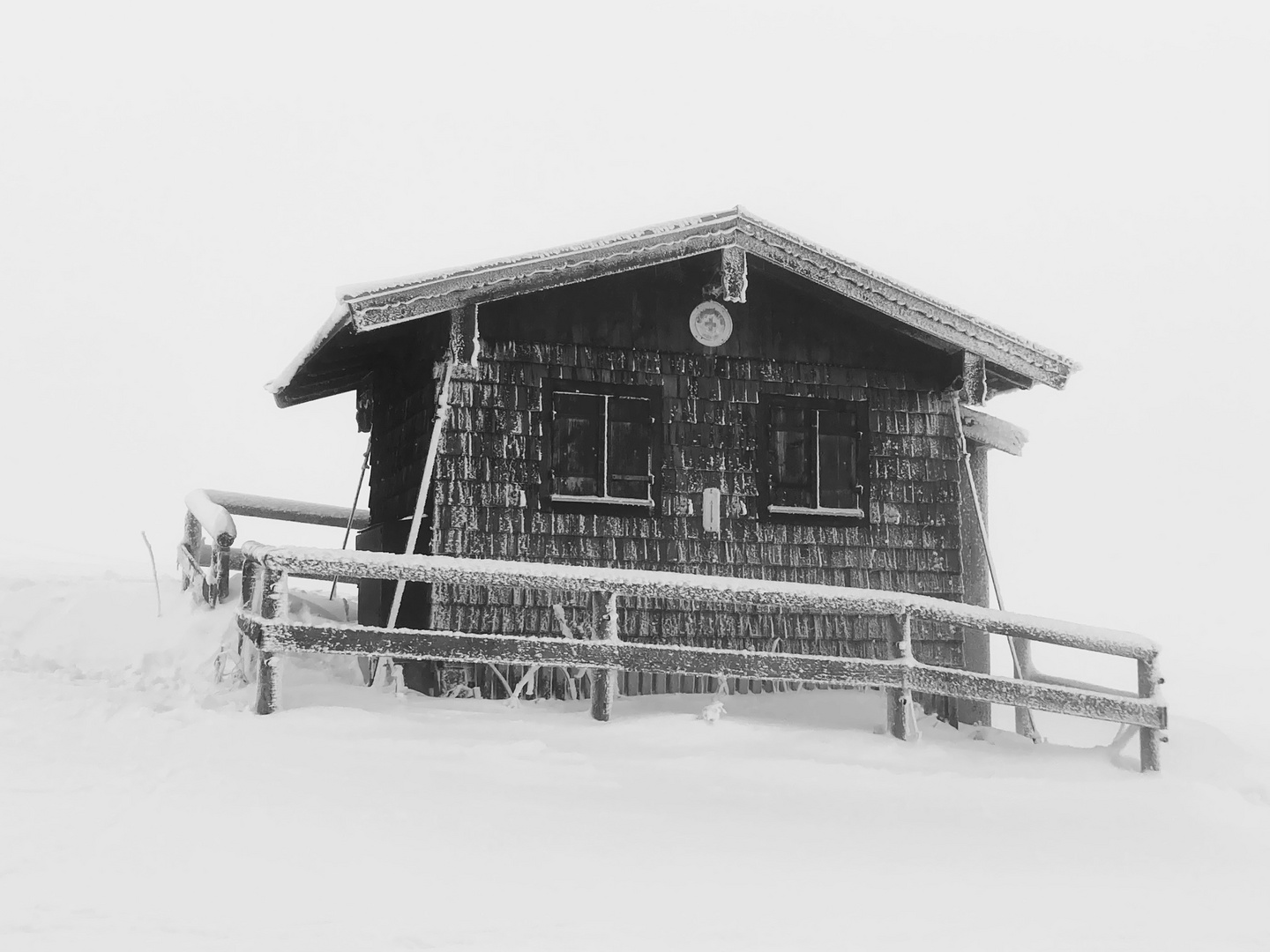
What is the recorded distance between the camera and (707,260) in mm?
12227

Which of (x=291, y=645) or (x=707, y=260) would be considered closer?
(x=291, y=645)

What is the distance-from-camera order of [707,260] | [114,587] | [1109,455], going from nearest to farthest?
[707,260] → [114,587] → [1109,455]

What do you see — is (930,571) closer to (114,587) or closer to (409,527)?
(409,527)

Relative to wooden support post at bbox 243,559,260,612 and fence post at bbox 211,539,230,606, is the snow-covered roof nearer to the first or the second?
fence post at bbox 211,539,230,606

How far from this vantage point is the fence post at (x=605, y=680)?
942 centimetres

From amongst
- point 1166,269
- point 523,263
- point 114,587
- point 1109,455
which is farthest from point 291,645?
point 1166,269

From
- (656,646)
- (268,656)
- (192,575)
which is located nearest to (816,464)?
(656,646)

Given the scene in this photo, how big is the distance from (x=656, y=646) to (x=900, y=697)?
6.77 feet

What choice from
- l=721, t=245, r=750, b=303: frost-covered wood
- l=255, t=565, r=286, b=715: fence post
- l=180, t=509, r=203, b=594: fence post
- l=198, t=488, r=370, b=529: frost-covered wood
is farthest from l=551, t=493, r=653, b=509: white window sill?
l=180, t=509, r=203, b=594: fence post

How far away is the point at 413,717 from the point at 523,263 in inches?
158

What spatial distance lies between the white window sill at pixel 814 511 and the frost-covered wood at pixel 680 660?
8.27ft

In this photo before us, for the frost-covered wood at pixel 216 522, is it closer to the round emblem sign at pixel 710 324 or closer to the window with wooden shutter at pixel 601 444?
the window with wooden shutter at pixel 601 444

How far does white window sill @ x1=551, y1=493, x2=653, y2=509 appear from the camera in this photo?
11.7 m

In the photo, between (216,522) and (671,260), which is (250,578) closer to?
(216,522)
